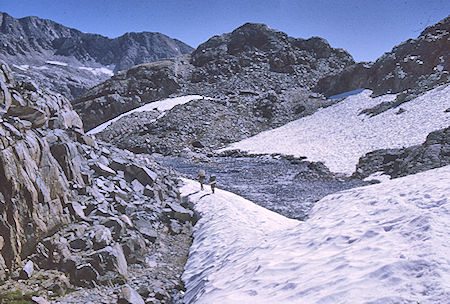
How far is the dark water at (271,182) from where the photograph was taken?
1830cm

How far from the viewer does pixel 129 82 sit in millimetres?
67438

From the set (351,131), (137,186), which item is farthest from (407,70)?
(137,186)

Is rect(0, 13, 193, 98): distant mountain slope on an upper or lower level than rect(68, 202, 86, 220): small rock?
upper

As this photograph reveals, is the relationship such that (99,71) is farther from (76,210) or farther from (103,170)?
(76,210)

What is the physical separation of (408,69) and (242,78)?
1259 inches

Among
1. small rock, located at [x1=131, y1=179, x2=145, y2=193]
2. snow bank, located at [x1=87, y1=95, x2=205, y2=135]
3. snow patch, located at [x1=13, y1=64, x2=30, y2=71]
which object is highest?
snow patch, located at [x1=13, y1=64, x2=30, y2=71]

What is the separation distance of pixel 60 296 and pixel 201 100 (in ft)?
154

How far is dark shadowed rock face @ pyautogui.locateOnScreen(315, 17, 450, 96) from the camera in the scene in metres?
41.6

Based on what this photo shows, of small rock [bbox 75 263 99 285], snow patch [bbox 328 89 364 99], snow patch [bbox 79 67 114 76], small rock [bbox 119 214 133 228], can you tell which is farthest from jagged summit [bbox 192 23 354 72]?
snow patch [bbox 79 67 114 76]

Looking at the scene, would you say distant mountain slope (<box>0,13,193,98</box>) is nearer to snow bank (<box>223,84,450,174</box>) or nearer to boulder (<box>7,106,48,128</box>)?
snow bank (<box>223,84,450,174</box>)

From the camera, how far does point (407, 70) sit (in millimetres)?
45906

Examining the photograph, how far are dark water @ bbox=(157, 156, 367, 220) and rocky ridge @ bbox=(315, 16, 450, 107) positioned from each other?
59.6 ft

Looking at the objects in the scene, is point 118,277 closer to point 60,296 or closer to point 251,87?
point 60,296

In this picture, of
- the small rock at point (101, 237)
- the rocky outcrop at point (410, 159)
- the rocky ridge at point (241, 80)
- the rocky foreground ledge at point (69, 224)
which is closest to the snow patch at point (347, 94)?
the rocky ridge at point (241, 80)
